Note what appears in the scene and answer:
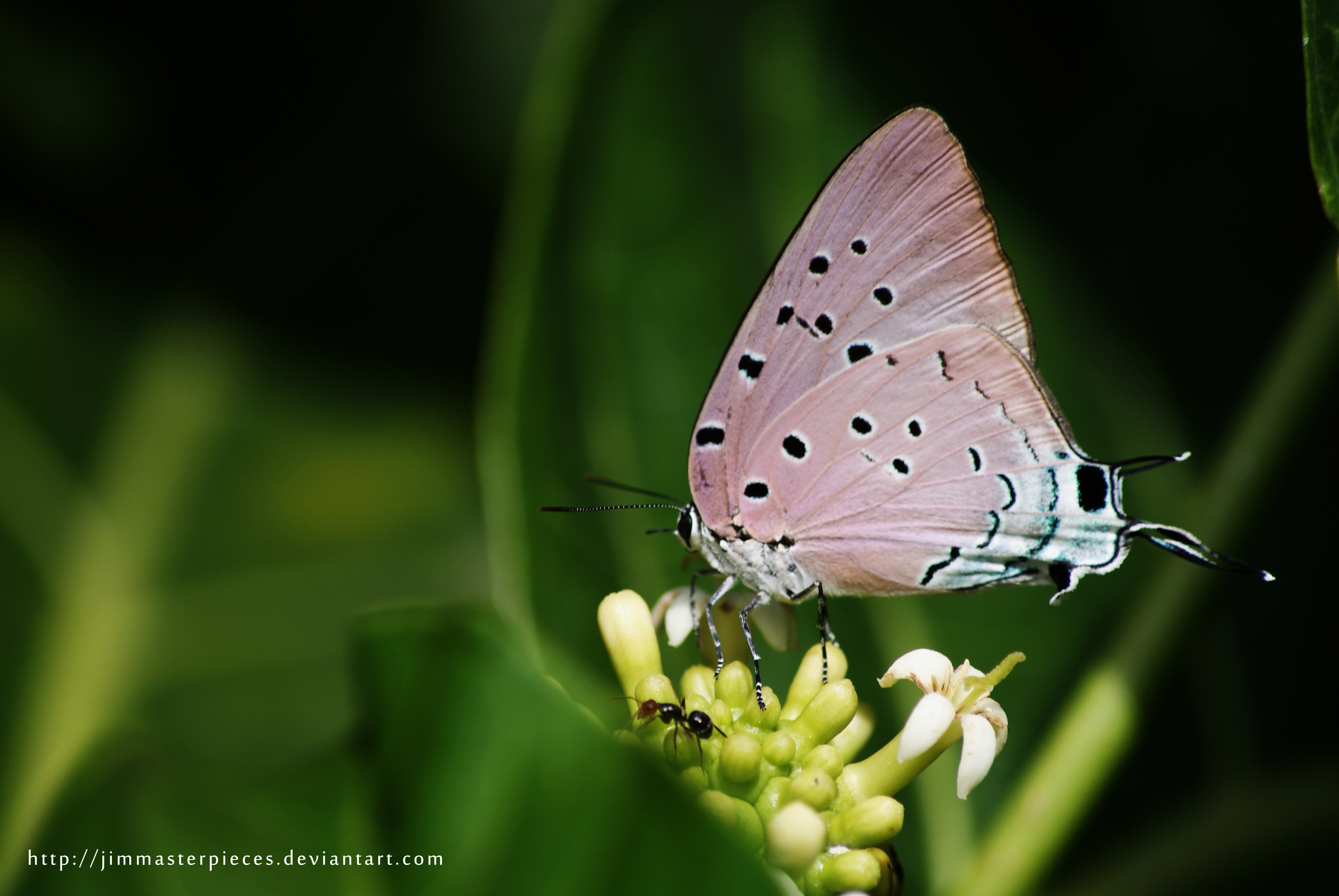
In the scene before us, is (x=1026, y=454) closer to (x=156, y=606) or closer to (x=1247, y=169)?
(x=1247, y=169)

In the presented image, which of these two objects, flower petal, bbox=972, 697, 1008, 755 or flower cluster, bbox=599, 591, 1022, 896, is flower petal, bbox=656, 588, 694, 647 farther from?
flower petal, bbox=972, 697, 1008, 755

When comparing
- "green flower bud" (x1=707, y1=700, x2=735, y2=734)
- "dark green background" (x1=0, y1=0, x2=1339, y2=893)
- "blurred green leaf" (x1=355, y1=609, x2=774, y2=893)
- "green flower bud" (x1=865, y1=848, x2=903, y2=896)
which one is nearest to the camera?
"blurred green leaf" (x1=355, y1=609, x2=774, y2=893)

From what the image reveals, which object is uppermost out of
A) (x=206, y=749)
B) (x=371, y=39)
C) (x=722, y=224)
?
(x=371, y=39)

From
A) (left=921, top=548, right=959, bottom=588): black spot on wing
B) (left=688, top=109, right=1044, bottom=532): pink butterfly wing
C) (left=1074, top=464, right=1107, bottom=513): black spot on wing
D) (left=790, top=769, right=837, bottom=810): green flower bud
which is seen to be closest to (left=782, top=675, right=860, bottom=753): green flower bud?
(left=790, top=769, right=837, bottom=810): green flower bud

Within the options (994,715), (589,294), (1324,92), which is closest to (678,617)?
(994,715)

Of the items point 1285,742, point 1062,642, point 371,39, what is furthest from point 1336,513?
point 371,39

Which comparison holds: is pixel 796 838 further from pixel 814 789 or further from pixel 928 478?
pixel 928 478
